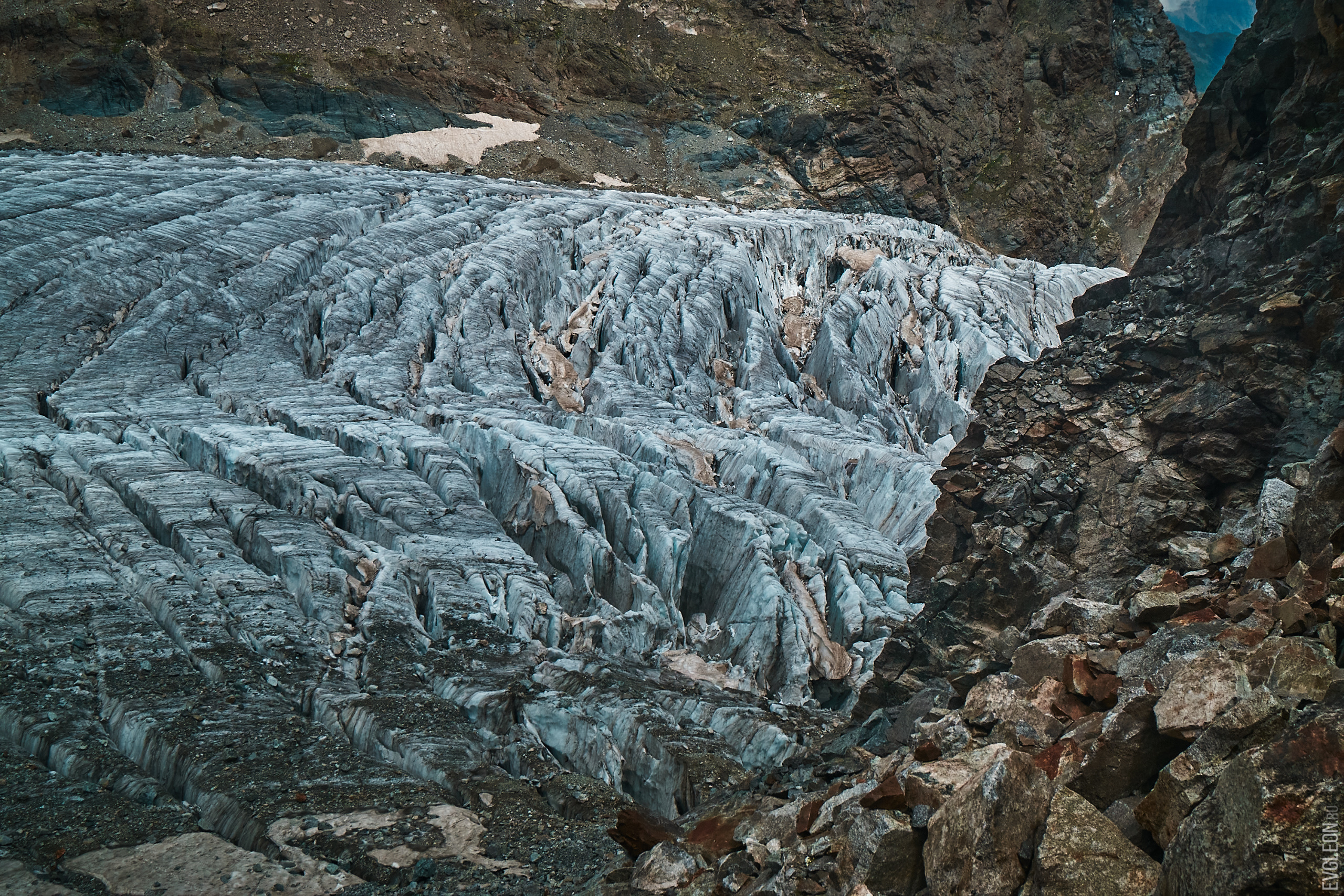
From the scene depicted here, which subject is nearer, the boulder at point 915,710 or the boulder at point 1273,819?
the boulder at point 1273,819

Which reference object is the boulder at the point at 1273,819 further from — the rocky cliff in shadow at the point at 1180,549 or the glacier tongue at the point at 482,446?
the glacier tongue at the point at 482,446

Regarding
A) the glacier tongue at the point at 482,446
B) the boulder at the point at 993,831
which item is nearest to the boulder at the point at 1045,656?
the boulder at the point at 993,831

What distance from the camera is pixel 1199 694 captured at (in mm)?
6801

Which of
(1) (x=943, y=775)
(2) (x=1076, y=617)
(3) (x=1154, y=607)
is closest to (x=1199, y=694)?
(1) (x=943, y=775)

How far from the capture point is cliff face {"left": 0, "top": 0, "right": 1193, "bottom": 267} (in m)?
64.1

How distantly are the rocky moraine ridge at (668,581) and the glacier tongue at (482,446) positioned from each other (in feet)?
0.43

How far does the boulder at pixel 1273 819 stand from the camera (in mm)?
4812

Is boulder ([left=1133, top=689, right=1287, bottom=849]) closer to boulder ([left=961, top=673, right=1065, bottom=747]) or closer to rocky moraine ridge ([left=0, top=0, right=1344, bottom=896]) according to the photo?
rocky moraine ridge ([left=0, top=0, right=1344, bottom=896])

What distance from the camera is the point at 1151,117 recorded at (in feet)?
315

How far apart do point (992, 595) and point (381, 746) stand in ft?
33.3

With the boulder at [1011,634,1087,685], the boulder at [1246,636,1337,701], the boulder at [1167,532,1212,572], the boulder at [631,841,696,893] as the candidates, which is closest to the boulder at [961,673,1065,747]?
the boulder at [1011,634,1087,685]

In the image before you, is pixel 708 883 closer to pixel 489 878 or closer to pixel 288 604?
pixel 489 878

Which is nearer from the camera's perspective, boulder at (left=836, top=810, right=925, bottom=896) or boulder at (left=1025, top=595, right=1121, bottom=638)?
boulder at (left=836, top=810, right=925, bottom=896)

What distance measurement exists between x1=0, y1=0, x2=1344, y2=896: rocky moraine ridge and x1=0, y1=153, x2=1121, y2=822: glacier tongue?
5.1 inches
